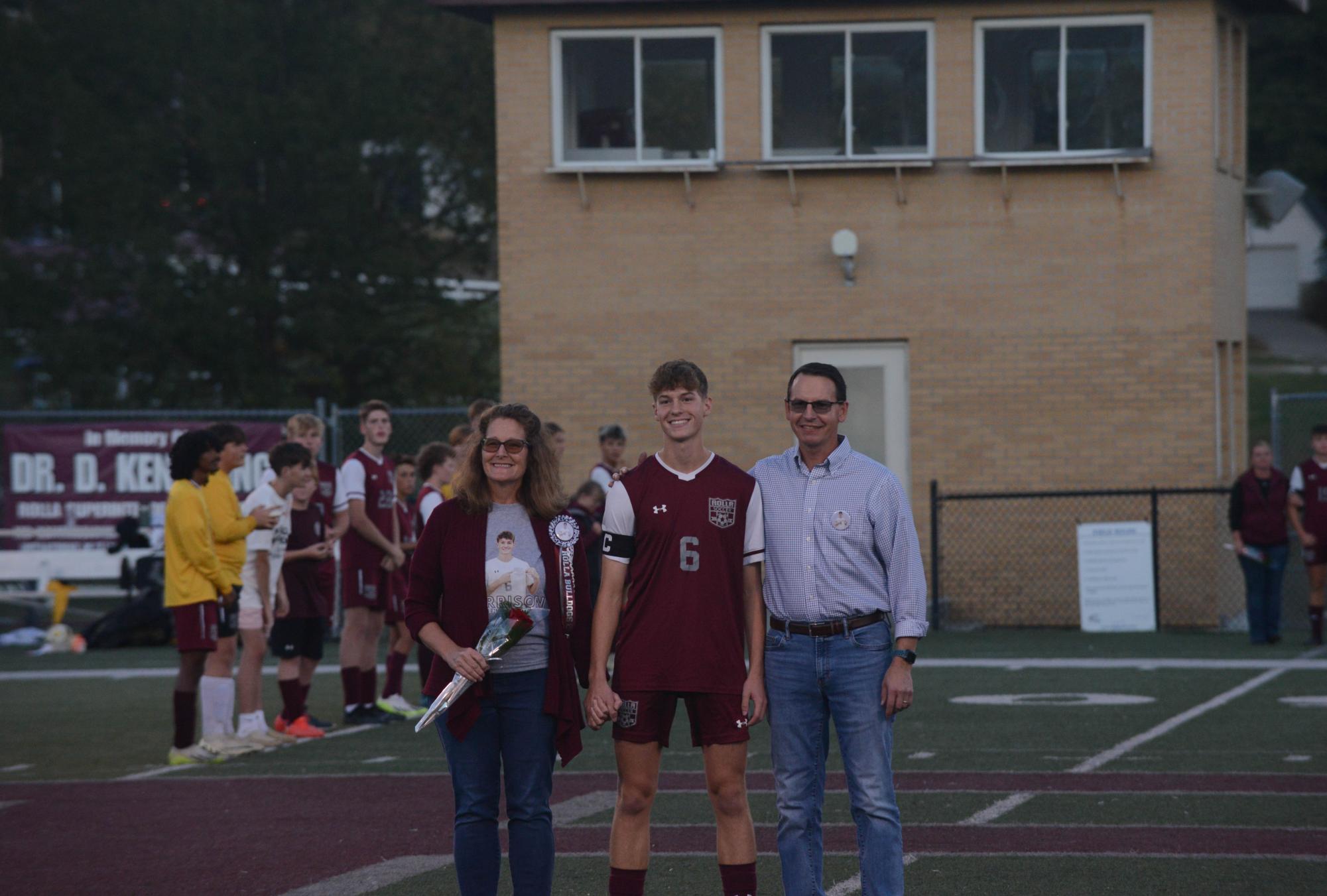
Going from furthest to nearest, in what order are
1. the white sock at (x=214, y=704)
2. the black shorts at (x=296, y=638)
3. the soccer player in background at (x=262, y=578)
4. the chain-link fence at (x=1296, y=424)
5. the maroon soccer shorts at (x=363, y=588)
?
the chain-link fence at (x=1296, y=424)
the maroon soccer shorts at (x=363, y=588)
the black shorts at (x=296, y=638)
the soccer player in background at (x=262, y=578)
the white sock at (x=214, y=704)

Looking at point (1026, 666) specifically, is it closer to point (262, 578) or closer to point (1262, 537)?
point (1262, 537)

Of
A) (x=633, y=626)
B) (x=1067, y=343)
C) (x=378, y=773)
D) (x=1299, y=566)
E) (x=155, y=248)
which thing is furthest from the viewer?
(x=155, y=248)

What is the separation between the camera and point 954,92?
68.5ft

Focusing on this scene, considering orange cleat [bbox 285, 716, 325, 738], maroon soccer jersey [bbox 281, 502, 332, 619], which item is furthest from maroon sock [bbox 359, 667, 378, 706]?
maroon soccer jersey [bbox 281, 502, 332, 619]

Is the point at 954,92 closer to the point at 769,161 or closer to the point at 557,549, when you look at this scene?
the point at 769,161

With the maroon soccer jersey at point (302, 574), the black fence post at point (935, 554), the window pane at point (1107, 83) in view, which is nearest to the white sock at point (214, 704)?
the maroon soccer jersey at point (302, 574)

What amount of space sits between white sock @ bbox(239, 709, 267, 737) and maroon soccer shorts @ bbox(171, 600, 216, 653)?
1123 millimetres

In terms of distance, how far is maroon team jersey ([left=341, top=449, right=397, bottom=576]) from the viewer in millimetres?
13148

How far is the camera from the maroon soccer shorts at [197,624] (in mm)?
11125

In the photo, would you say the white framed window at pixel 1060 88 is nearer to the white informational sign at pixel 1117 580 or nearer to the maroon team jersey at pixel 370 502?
the white informational sign at pixel 1117 580

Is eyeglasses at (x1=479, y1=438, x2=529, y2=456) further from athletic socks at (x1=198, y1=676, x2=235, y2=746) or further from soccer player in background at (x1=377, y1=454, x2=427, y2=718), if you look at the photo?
soccer player in background at (x1=377, y1=454, x2=427, y2=718)

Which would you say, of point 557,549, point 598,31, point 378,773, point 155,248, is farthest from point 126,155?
point 557,549

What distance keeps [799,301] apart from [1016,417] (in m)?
2.84

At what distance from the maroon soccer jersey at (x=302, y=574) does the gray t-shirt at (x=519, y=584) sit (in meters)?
6.47
